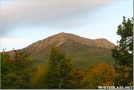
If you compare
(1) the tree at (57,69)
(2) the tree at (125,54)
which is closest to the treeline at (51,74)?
(1) the tree at (57,69)

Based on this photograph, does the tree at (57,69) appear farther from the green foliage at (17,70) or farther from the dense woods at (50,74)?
the green foliage at (17,70)

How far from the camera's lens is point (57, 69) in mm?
33281

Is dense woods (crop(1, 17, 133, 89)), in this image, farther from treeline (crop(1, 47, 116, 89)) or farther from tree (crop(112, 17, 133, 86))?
tree (crop(112, 17, 133, 86))

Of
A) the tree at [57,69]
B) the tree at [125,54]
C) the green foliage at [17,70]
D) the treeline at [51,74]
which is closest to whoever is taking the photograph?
the tree at [125,54]

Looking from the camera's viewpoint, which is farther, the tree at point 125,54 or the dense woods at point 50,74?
the dense woods at point 50,74

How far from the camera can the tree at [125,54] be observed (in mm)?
19003

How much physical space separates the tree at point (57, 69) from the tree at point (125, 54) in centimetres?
1420

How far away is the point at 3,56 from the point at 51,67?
6.33 meters

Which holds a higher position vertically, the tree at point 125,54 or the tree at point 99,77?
the tree at point 125,54

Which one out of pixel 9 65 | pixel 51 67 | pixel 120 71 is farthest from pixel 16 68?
pixel 120 71

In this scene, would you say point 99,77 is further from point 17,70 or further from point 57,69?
point 17,70

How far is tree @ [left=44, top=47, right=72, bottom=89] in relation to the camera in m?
33.3

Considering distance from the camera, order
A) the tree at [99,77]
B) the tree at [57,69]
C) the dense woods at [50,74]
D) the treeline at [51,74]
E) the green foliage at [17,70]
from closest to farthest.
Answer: the green foliage at [17,70] → the dense woods at [50,74] → the treeline at [51,74] → the tree at [99,77] → the tree at [57,69]

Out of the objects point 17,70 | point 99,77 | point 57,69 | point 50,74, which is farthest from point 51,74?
point 99,77
